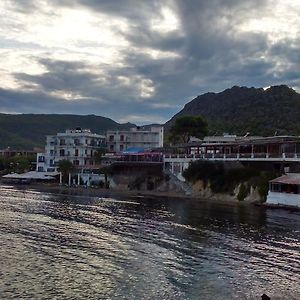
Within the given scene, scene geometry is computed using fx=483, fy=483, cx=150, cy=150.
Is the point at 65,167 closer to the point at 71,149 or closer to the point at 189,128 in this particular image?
the point at 71,149

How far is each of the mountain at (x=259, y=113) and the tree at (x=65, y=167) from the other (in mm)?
47804

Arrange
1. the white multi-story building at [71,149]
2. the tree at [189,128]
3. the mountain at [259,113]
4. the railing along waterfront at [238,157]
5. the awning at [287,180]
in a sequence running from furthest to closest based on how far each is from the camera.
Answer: the mountain at [259,113], the white multi-story building at [71,149], the tree at [189,128], the railing along waterfront at [238,157], the awning at [287,180]

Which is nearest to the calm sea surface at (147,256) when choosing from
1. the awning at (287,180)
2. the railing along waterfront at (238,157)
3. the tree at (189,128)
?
the awning at (287,180)

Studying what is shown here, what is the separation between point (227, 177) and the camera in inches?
3086

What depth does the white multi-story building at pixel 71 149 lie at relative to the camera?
124 metres

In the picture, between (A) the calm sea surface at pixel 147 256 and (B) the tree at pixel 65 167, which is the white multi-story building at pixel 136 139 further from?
(A) the calm sea surface at pixel 147 256

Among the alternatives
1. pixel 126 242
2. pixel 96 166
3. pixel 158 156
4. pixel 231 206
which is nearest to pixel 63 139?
pixel 96 166

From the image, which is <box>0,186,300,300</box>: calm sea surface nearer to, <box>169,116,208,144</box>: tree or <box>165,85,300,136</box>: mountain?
<box>169,116,208,144</box>: tree

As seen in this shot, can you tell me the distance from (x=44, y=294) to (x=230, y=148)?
69.4 m

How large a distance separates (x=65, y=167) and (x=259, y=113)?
76225 mm

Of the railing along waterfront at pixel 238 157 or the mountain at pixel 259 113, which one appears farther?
the mountain at pixel 259 113

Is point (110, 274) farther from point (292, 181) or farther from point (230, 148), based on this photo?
point (230, 148)

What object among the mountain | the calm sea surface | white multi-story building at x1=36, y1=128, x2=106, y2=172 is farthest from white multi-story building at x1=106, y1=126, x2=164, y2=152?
the calm sea surface

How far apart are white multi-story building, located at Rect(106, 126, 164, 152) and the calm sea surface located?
74178 mm
